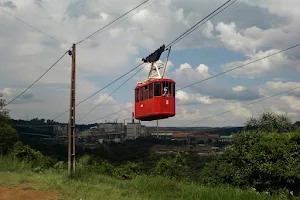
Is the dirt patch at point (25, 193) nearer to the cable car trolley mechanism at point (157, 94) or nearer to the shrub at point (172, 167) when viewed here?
the cable car trolley mechanism at point (157, 94)

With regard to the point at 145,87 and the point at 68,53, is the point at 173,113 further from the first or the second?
the point at 68,53

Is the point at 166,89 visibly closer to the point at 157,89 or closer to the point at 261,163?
the point at 157,89

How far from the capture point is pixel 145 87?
66.2 ft

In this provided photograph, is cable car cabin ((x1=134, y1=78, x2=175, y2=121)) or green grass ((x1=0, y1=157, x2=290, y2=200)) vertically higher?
cable car cabin ((x1=134, y1=78, x2=175, y2=121))

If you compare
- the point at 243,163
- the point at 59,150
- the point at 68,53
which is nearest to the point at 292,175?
the point at 243,163

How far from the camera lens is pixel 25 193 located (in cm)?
1525

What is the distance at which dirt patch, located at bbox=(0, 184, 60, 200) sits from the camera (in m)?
14.4

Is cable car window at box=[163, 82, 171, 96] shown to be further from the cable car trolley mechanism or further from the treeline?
the treeline

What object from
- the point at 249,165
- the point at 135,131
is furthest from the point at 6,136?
the point at 249,165

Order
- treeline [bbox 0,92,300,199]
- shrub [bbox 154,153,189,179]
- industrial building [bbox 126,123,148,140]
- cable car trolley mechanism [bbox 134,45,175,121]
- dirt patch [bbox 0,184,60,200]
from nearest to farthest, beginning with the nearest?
dirt patch [bbox 0,184,60,200], cable car trolley mechanism [bbox 134,45,175,121], treeline [bbox 0,92,300,199], shrub [bbox 154,153,189,179], industrial building [bbox 126,123,148,140]

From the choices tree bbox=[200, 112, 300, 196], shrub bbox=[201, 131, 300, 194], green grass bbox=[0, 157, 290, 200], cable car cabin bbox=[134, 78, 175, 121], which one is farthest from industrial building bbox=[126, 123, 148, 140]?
cable car cabin bbox=[134, 78, 175, 121]

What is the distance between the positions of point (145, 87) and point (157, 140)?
36103 mm

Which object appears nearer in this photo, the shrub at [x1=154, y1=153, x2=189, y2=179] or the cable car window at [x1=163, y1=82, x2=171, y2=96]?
the cable car window at [x1=163, y1=82, x2=171, y2=96]

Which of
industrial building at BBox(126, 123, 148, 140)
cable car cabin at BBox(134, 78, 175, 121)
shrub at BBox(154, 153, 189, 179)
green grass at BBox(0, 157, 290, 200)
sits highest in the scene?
cable car cabin at BBox(134, 78, 175, 121)
